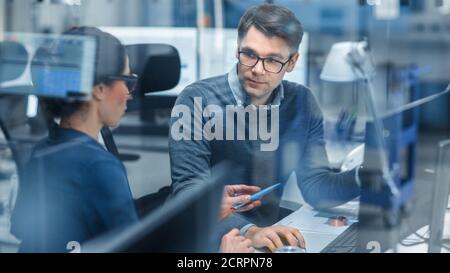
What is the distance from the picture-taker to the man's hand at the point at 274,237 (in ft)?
7.66

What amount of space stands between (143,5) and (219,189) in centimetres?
103

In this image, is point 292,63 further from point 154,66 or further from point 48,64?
point 48,64

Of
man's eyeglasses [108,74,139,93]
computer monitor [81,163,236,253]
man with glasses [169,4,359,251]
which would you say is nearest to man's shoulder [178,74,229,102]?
man with glasses [169,4,359,251]

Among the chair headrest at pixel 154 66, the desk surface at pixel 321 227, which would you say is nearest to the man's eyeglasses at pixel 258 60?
the chair headrest at pixel 154 66

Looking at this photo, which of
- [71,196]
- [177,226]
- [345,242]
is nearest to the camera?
[177,226]

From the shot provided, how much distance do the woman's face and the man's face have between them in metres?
0.35

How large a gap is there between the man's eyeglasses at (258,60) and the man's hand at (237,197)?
0.36 m

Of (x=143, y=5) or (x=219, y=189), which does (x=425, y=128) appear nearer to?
(x=143, y=5)

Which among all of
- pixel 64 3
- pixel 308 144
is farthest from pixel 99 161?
pixel 308 144

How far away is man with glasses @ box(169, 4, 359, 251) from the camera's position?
7.52 ft

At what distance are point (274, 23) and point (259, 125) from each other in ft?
1.01

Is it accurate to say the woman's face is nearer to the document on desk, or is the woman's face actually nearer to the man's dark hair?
the man's dark hair

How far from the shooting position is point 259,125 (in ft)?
7.63

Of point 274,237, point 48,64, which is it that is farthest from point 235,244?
point 48,64
